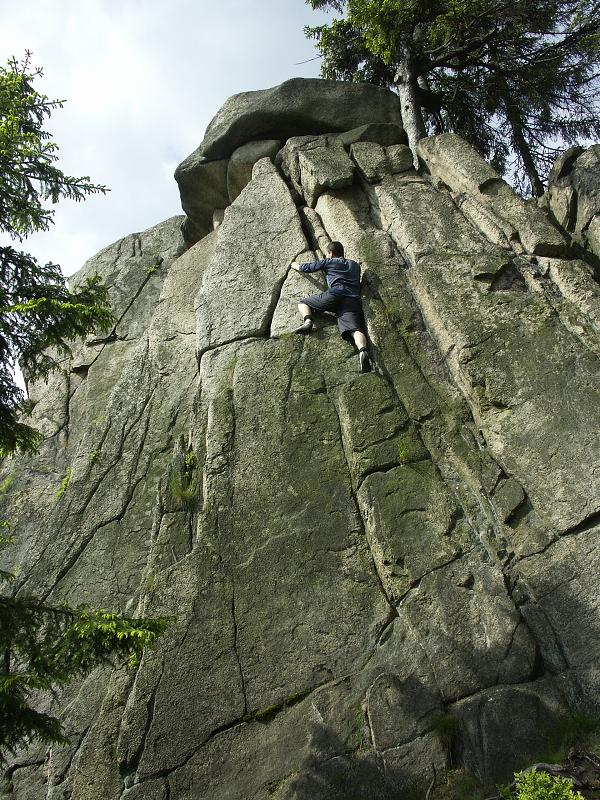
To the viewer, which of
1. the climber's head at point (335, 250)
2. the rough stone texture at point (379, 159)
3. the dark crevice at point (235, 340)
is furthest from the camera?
the rough stone texture at point (379, 159)

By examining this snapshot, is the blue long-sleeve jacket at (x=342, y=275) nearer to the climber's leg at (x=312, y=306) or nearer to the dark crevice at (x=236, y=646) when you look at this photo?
the climber's leg at (x=312, y=306)

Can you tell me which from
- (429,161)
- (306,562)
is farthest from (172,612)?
(429,161)

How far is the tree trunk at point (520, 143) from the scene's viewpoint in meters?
16.7

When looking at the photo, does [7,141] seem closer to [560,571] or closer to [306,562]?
[306,562]

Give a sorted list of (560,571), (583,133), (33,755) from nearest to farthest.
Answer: (560,571) → (33,755) → (583,133)

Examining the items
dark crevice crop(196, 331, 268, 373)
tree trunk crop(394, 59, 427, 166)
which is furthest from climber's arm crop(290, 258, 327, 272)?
tree trunk crop(394, 59, 427, 166)

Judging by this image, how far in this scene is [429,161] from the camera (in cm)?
1256

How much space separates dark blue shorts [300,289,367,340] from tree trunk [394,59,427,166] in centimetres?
484

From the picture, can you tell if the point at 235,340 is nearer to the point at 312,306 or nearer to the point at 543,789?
the point at 312,306

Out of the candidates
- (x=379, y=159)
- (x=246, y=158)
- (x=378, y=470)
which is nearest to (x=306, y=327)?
(x=378, y=470)

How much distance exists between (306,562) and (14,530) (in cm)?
532

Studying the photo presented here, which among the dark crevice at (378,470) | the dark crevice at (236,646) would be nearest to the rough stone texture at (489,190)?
the dark crevice at (378,470)

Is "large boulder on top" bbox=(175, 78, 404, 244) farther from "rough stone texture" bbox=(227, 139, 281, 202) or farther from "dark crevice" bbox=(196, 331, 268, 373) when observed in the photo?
"dark crevice" bbox=(196, 331, 268, 373)

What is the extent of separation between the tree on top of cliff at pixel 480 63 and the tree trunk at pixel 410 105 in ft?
0.08
